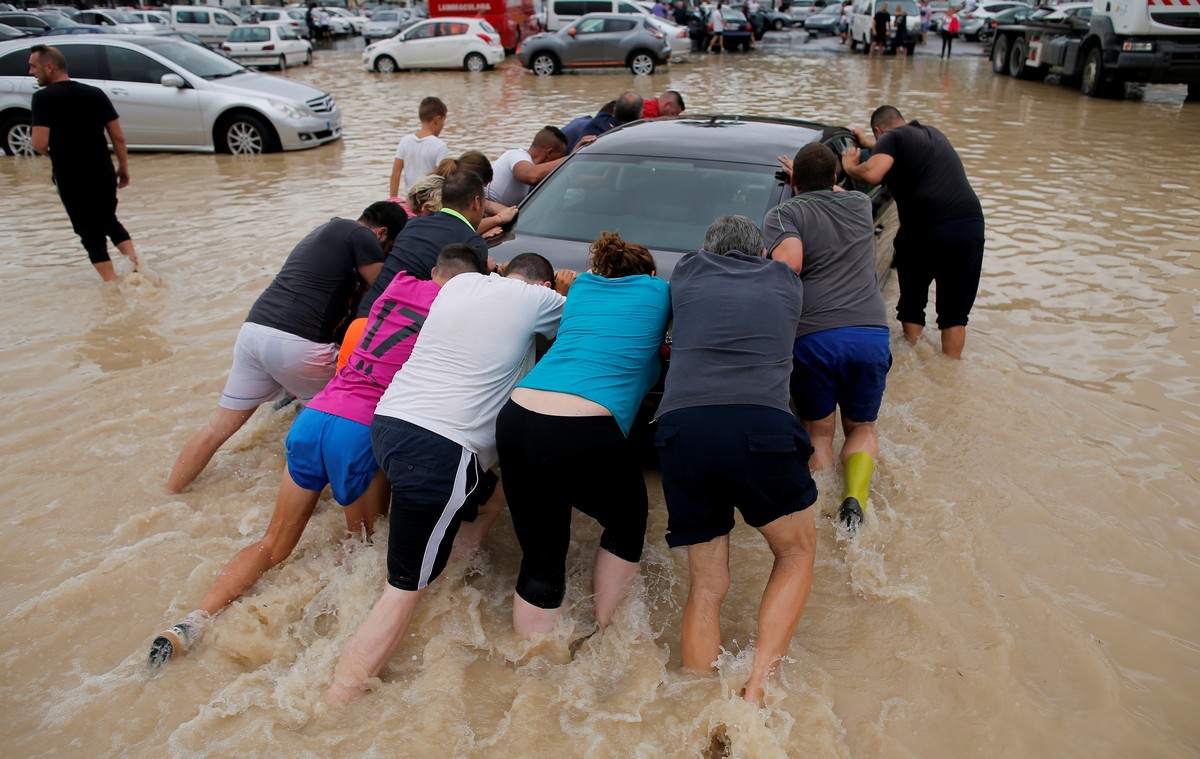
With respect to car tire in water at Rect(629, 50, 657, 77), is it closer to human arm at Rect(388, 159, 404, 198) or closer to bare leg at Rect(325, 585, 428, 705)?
human arm at Rect(388, 159, 404, 198)

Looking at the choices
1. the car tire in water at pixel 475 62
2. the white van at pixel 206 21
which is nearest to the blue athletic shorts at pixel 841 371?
the car tire in water at pixel 475 62

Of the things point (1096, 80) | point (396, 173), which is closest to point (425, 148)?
point (396, 173)

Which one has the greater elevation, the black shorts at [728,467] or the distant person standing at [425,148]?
the distant person standing at [425,148]

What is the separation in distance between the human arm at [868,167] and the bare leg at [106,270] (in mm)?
6012

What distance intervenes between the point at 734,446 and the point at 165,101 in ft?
40.2

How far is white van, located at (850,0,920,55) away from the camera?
26.3m

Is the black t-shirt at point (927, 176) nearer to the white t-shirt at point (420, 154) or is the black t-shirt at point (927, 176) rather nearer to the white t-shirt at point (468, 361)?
the white t-shirt at point (468, 361)

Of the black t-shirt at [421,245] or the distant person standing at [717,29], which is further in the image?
the distant person standing at [717,29]

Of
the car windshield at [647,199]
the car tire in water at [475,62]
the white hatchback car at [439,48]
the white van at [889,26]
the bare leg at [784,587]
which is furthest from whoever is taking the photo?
the white van at [889,26]

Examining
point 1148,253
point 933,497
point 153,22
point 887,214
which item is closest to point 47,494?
point 933,497

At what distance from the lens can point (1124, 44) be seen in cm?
1483

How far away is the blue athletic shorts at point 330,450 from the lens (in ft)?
11.0

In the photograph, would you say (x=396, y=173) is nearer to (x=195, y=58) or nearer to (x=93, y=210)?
(x=93, y=210)

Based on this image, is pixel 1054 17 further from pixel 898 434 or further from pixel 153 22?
pixel 153 22
